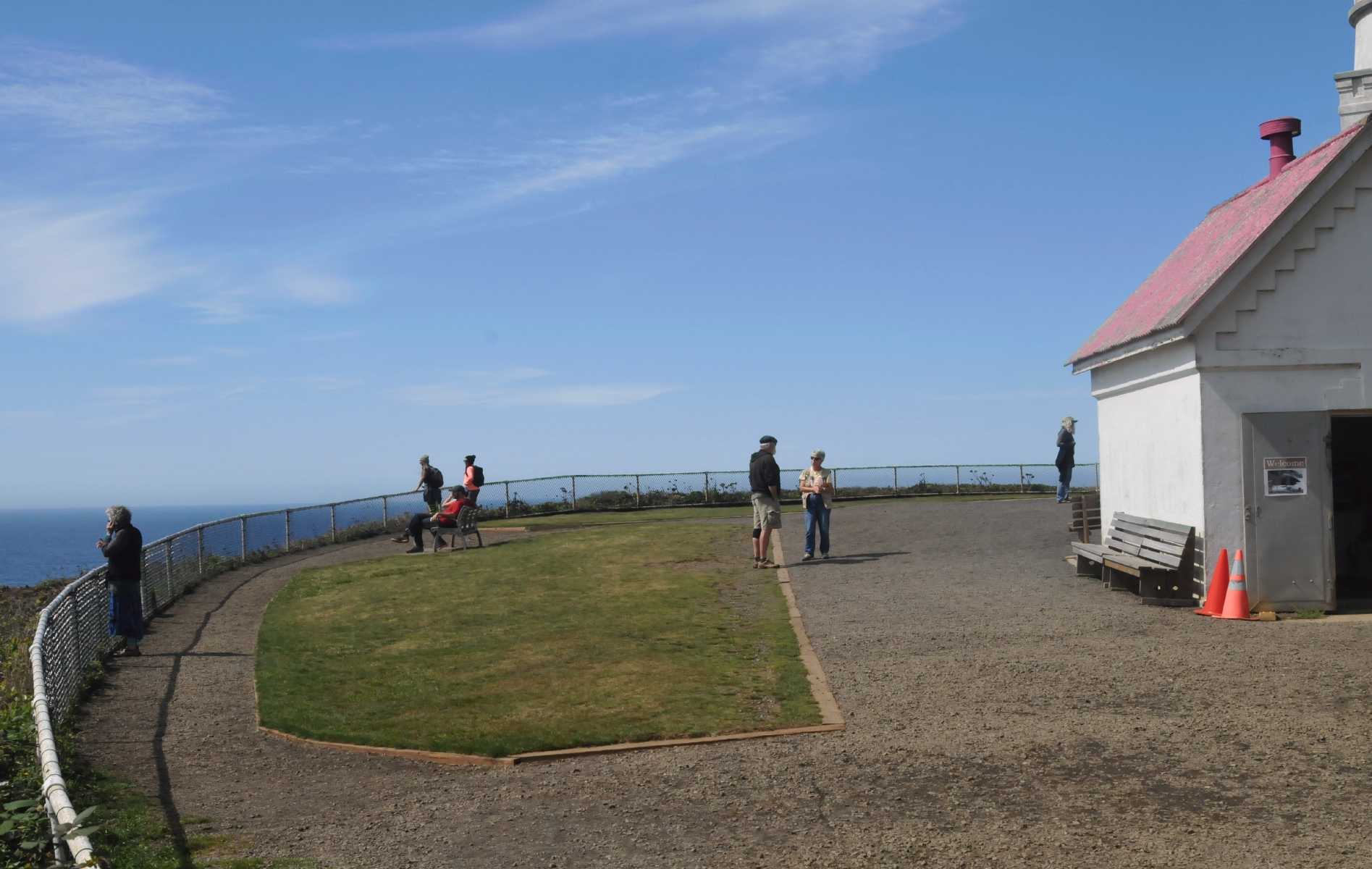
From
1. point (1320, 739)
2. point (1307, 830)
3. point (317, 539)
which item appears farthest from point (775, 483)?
point (317, 539)

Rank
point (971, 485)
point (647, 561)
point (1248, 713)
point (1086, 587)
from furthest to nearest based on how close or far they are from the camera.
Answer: point (971, 485) < point (647, 561) < point (1086, 587) < point (1248, 713)

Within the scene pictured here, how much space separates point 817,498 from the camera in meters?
20.3

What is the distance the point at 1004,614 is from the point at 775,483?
5276 mm

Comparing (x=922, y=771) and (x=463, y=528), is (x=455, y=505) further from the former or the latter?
(x=922, y=771)

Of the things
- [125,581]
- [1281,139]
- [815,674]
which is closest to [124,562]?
[125,581]

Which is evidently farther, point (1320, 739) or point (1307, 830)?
point (1320, 739)

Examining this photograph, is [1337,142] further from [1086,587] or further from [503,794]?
[503,794]

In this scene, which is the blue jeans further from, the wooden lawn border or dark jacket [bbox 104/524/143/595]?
dark jacket [bbox 104/524/143/595]

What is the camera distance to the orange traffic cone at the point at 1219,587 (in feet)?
47.1

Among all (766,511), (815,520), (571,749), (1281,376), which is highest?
(1281,376)

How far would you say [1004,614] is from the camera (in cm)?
1472

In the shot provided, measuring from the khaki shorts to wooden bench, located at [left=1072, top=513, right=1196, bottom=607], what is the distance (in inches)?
191

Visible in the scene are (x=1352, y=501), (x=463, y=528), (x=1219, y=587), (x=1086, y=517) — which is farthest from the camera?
(x=463, y=528)

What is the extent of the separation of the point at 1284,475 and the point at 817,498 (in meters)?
7.77
